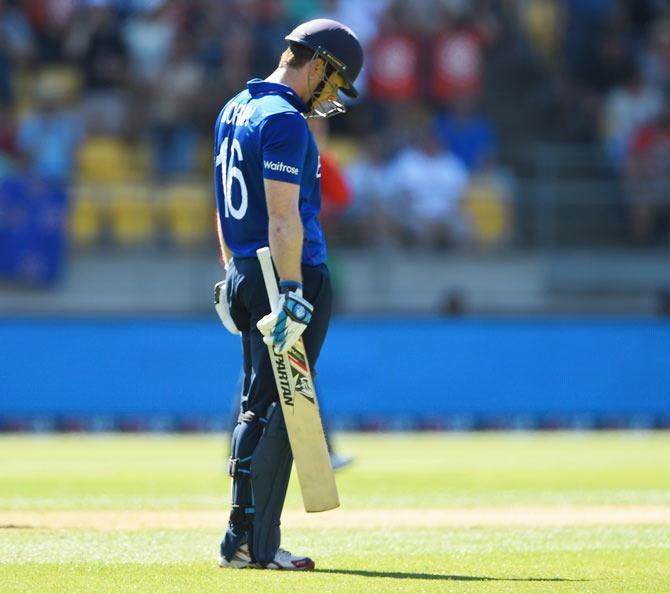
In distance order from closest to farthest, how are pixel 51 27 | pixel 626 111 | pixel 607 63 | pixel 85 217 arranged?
pixel 85 217
pixel 51 27
pixel 626 111
pixel 607 63

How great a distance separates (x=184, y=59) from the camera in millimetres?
19969

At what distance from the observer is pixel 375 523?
27.6ft

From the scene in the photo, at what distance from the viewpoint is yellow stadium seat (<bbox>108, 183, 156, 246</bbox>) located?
1816 cm

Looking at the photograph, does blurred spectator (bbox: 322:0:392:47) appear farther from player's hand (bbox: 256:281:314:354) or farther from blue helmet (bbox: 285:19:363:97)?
player's hand (bbox: 256:281:314:354)

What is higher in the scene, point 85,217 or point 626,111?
→ point 626,111

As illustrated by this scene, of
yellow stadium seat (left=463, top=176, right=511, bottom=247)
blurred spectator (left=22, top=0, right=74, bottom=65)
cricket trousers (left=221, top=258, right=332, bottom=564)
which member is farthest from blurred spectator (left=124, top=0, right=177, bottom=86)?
cricket trousers (left=221, top=258, right=332, bottom=564)

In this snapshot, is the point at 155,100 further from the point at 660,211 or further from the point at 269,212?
the point at 269,212

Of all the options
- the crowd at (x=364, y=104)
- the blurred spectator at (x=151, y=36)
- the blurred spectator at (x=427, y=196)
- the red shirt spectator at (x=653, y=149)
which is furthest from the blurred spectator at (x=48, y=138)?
the red shirt spectator at (x=653, y=149)

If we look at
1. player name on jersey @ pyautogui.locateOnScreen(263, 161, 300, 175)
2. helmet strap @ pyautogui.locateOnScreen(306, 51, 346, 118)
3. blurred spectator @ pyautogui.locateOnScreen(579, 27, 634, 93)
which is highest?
blurred spectator @ pyautogui.locateOnScreen(579, 27, 634, 93)

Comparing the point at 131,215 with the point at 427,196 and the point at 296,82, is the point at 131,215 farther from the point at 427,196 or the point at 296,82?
the point at 296,82

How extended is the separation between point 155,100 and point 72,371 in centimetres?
450

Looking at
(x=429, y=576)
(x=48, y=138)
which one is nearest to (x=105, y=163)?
(x=48, y=138)

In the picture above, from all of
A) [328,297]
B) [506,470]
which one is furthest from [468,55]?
[328,297]

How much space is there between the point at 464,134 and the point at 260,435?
1431 centimetres
